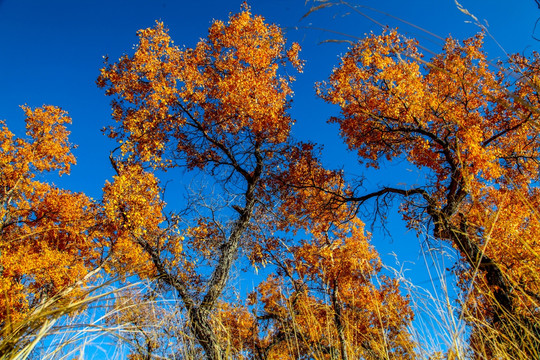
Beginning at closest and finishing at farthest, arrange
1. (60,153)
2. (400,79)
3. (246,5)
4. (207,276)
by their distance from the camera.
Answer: (207,276), (400,79), (246,5), (60,153)

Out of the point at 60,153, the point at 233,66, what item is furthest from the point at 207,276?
the point at 60,153

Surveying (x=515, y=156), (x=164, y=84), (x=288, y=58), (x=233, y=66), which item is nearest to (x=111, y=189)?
(x=164, y=84)

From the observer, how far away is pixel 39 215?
14945mm

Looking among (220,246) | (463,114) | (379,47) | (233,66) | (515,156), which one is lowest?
(220,246)

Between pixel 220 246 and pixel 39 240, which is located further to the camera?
pixel 39 240

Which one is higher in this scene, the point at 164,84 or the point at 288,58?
the point at 288,58

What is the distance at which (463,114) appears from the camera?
28.0 ft

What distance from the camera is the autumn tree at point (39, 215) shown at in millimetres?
12258

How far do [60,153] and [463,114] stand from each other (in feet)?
51.6

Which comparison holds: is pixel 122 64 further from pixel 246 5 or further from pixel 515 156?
pixel 515 156

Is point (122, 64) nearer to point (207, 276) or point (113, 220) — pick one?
point (113, 220)

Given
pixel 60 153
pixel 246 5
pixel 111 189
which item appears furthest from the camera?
pixel 60 153

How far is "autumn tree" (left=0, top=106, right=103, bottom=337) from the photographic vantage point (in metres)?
12.3

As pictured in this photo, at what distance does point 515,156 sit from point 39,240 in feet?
62.3
